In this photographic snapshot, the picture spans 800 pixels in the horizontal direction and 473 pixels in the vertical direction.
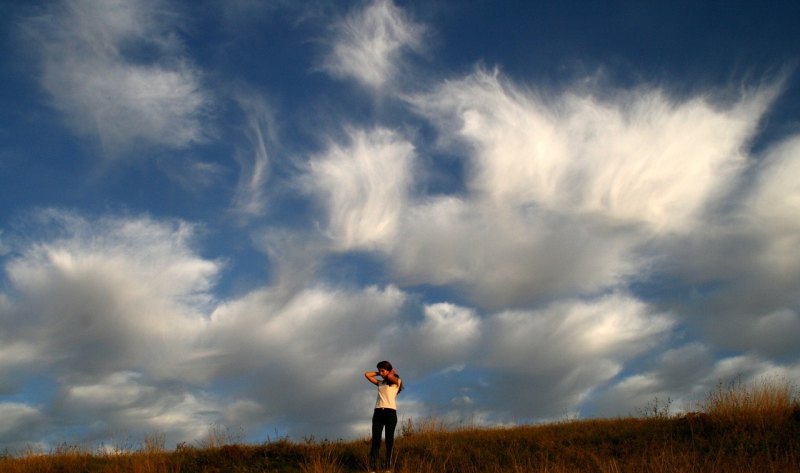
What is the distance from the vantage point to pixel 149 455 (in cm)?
1739

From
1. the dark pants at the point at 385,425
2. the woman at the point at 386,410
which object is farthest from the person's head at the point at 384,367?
the dark pants at the point at 385,425

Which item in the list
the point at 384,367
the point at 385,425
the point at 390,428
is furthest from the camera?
Result: the point at 384,367

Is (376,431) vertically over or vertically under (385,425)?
under

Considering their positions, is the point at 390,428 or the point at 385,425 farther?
the point at 385,425

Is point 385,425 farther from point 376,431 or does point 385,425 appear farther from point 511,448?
point 511,448

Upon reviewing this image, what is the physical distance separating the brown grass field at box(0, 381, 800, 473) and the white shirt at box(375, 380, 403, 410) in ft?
5.28

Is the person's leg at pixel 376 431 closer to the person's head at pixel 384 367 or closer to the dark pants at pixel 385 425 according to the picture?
the dark pants at pixel 385 425

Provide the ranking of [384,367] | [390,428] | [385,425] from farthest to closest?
1. [384,367]
2. [385,425]
3. [390,428]

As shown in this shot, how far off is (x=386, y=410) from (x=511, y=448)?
493 cm

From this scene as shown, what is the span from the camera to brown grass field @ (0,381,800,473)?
1520cm

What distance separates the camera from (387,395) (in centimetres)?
1409

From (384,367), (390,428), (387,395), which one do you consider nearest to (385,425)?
(390,428)

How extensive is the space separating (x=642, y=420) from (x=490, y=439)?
5.14m

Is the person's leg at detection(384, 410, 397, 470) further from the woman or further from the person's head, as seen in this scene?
the person's head
